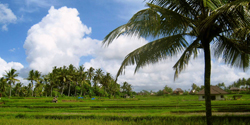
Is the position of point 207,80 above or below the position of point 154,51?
below

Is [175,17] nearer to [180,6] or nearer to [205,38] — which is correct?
[180,6]

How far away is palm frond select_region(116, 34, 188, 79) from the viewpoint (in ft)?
13.9

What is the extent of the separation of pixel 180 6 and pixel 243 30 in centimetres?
146

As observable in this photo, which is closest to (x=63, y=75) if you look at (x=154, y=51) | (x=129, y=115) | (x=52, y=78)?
(x=52, y=78)

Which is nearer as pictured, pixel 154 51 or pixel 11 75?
pixel 154 51

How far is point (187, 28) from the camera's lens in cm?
409

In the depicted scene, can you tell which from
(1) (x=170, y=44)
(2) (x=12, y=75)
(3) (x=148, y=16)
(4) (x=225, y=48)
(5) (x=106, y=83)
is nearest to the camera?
(3) (x=148, y=16)

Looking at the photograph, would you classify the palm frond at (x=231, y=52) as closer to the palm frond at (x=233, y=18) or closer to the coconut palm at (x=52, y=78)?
the palm frond at (x=233, y=18)

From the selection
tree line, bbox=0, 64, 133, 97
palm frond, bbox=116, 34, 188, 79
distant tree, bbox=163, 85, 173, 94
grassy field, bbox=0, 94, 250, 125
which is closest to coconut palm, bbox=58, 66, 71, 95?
tree line, bbox=0, 64, 133, 97

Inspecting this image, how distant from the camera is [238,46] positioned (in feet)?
15.4

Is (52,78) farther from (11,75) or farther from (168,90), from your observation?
(168,90)

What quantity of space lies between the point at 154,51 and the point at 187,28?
37.3 inches

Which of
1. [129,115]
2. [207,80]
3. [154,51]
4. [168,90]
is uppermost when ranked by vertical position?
[154,51]

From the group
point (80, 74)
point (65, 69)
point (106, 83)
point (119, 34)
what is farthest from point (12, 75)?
point (119, 34)
